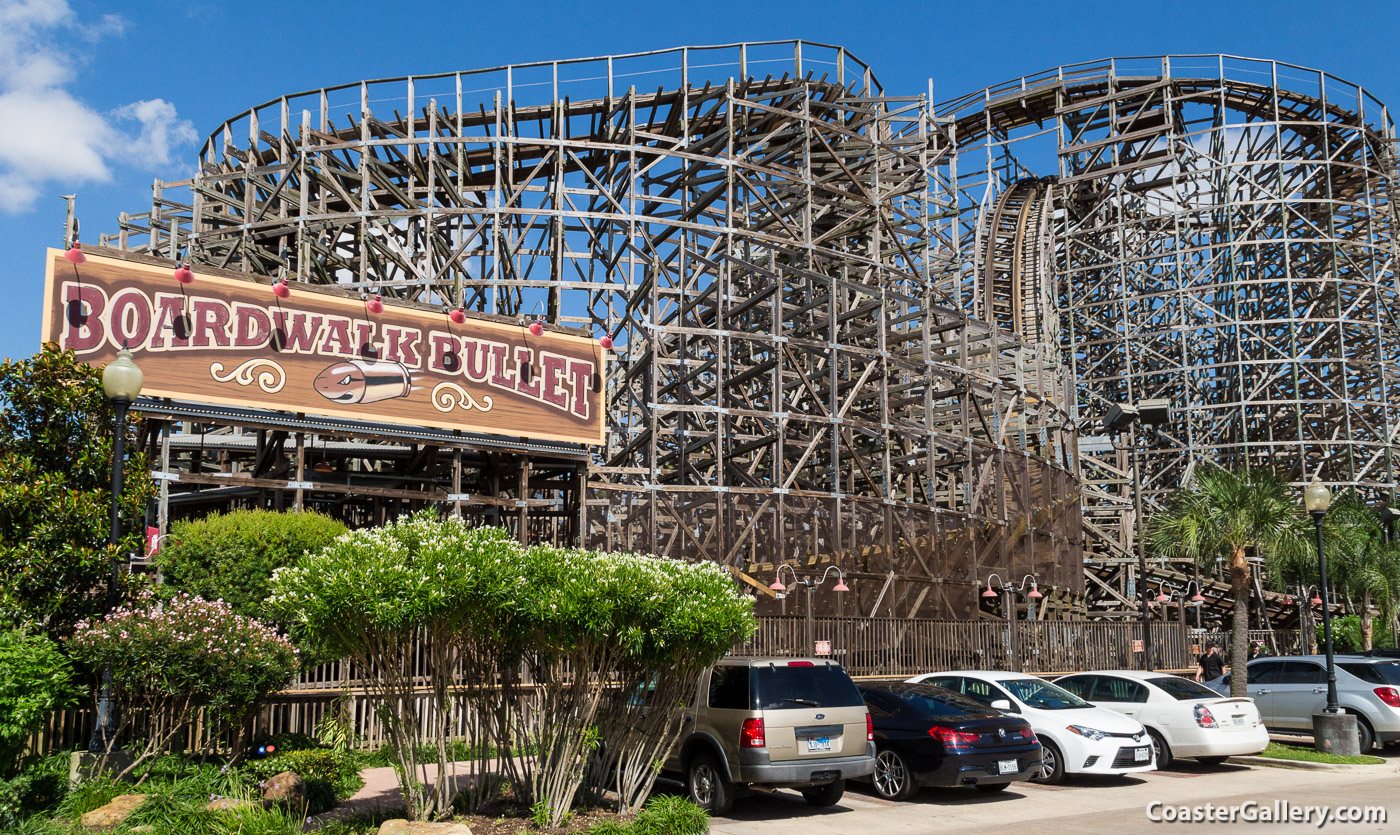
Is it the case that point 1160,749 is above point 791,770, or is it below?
below

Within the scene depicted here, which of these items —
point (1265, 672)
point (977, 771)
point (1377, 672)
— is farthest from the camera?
point (1265, 672)

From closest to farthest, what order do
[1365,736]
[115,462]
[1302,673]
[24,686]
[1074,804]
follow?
[24,686], [115,462], [1074,804], [1365,736], [1302,673]

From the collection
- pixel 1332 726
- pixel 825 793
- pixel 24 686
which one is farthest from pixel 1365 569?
pixel 24 686

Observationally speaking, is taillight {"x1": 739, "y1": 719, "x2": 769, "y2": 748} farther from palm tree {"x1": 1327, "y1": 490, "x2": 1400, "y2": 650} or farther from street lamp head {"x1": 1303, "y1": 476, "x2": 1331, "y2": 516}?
palm tree {"x1": 1327, "y1": 490, "x2": 1400, "y2": 650}

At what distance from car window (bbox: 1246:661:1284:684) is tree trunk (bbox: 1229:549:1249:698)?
6.3 inches

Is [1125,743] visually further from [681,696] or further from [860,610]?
[860,610]

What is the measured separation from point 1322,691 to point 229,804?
54.6 ft

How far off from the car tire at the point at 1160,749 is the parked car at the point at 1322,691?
320 cm

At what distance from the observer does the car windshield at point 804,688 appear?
11.6 meters

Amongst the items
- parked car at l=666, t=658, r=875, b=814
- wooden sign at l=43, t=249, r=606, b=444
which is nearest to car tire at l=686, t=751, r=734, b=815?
parked car at l=666, t=658, r=875, b=814

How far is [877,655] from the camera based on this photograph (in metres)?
19.8

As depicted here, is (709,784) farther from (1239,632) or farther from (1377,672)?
(1377,672)

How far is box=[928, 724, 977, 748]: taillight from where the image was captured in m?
12.9

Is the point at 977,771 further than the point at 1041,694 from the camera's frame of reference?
No
